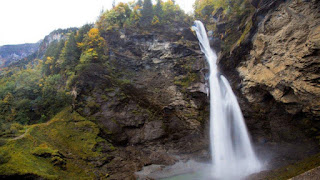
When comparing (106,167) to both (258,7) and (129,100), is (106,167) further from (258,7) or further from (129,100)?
Answer: (258,7)

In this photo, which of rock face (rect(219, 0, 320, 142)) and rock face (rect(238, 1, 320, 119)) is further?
rock face (rect(219, 0, 320, 142))

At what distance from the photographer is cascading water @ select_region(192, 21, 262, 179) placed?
1539 cm

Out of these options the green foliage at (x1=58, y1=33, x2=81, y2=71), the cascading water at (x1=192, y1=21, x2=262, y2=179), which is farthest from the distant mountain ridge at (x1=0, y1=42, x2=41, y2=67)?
the cascading water at (x1=192, y1=21, x2=262, y2=179)

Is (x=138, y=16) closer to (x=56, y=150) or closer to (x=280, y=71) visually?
(x=280, y=71)

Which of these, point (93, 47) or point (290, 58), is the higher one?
point (93, 47)

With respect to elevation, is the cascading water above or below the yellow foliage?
below

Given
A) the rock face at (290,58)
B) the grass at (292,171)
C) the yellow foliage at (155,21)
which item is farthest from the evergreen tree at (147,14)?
the grass at (292,171)

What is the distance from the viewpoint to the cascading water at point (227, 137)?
50.5 feet

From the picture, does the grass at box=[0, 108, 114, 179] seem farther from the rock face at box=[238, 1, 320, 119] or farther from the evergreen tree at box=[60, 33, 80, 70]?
the rock face at box=[238, 1, 320, 119]

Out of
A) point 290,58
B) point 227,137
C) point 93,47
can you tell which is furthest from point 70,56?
point 290,58

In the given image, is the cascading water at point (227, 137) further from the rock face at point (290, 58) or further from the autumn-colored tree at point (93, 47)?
the autumn-colored tree at point (93, 47)

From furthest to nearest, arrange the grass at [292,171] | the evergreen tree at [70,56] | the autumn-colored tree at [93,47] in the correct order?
the evergreen tree at [70,56] → the autumn-colored tree at [93,47] → the grass at [292,171]

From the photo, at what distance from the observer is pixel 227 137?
1830 cm

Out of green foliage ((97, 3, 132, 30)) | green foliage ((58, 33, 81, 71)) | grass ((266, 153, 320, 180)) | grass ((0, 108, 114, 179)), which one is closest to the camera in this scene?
grass ((266, 153, 320, 180))
